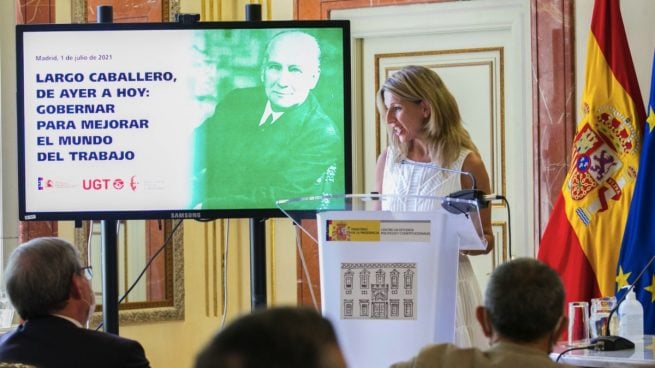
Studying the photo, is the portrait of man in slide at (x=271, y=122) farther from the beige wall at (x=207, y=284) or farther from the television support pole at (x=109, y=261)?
the beige wall at (x=207, y=284)

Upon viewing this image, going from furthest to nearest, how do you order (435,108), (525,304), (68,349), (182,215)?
(182,215), (435,108), (68,349), (525,304)

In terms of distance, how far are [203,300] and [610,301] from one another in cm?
291

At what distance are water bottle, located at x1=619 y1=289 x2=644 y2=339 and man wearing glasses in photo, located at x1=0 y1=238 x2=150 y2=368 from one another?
1.72 m

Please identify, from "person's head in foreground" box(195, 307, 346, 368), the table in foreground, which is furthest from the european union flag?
"person's head in foreground" box(195, 307, 346, 368)

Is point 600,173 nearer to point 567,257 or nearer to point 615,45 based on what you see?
point 567,257

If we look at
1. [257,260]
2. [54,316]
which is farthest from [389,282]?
[257,260]

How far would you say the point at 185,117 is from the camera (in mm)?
3889

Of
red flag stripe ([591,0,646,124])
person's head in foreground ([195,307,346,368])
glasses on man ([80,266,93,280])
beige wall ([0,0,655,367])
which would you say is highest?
red flag stripe ([591,0,646,124])

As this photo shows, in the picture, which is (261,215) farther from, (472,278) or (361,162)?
(361,162)

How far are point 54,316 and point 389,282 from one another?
826mm

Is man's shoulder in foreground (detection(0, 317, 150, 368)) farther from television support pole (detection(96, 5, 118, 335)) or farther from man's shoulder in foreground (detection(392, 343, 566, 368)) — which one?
television support pole (detection(96, 5, 118, 335))

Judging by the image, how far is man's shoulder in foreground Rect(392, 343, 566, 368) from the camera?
5.96ft

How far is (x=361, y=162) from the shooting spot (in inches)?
230

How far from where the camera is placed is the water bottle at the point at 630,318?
3.44 m
